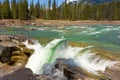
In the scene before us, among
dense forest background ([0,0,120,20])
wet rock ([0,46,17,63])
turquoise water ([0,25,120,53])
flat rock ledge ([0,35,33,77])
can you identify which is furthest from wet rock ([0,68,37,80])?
dense forest background ([0,0,120,20])

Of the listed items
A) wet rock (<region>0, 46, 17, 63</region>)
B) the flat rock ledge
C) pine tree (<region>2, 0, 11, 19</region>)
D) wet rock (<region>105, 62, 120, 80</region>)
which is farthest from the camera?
pine tree (<region>2, 0, 11, 19</region>)

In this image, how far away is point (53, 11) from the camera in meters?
131

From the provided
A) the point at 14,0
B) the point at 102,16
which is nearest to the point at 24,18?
the point at 14,0

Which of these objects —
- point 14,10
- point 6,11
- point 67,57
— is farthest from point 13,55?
point 14,10

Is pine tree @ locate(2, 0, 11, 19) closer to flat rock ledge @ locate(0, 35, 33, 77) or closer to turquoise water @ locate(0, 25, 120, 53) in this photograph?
turquoise water @ locate(0, 25, 120, 53)

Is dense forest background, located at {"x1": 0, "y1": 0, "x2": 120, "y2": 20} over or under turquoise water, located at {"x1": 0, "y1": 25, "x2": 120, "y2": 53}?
over

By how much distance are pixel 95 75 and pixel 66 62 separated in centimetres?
404

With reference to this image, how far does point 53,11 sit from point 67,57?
10265 cm

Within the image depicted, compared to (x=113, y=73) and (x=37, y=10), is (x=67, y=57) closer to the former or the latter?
(x=113, y=73)

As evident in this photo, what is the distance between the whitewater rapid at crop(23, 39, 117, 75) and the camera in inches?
1033

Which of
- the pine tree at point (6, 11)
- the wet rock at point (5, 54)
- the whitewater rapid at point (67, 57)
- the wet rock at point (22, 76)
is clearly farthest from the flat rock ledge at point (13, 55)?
the pine tree at point (6, 11)

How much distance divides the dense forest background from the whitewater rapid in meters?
81.4

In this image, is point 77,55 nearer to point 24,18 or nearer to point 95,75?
point 95,75

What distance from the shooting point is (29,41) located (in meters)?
35.6
